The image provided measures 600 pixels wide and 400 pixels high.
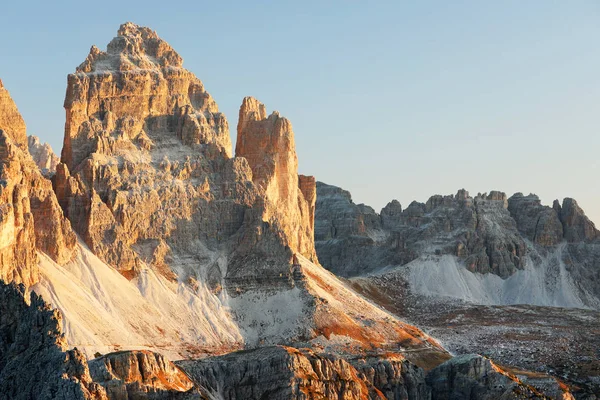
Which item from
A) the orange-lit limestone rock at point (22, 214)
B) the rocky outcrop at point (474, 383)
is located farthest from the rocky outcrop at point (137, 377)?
the orange-lit limestone rock at point (22, 214)

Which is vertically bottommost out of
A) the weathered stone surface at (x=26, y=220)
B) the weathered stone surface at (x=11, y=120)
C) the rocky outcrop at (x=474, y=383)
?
the rocky outcrop at (x=474, y=383)

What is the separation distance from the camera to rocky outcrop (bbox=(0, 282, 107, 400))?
290 ft

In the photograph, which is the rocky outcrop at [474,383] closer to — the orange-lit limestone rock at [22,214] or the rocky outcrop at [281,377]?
the rocky outcrop at [281,377]

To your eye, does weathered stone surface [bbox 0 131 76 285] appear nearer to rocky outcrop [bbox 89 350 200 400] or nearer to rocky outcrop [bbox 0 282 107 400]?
rocky outcrop [bbox 89 350 200 400]

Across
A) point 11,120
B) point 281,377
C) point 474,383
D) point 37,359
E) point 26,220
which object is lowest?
point 474,383

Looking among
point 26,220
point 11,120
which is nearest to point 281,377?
point 26,220

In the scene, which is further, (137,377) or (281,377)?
(281,377)

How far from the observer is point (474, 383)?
143m

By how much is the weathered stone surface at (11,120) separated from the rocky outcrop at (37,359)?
10178 centimetres

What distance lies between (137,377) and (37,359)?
1836 centimetres

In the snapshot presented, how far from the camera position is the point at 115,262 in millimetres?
195000

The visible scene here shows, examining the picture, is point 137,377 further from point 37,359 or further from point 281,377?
point 281,377

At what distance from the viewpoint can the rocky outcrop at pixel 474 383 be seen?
14062 cm

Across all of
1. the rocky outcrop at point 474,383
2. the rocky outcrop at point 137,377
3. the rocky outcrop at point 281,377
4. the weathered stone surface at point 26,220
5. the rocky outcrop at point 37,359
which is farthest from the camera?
the weathered stone surface at point 26,220
